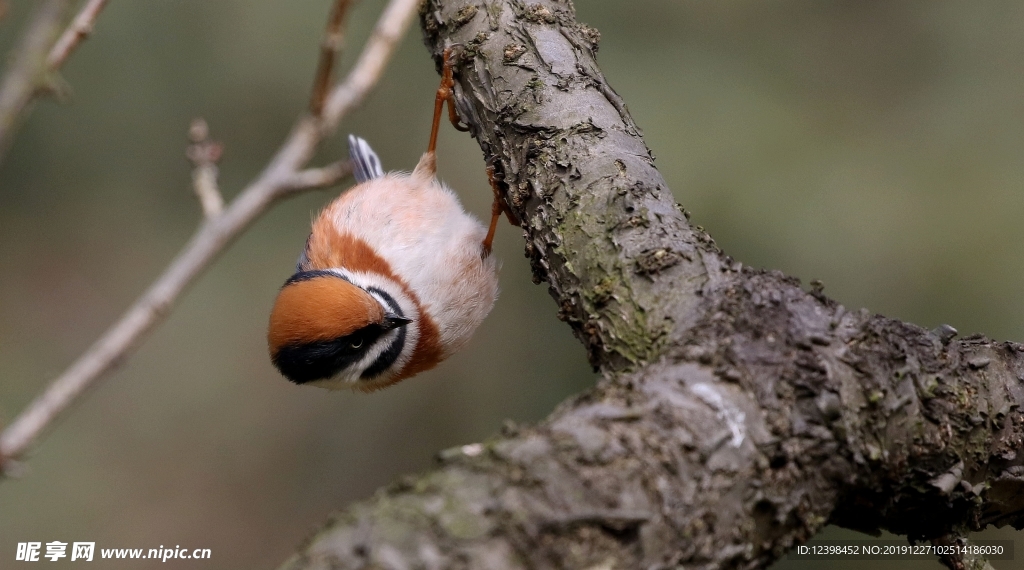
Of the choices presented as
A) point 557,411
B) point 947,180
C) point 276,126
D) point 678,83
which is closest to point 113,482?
point 276,126

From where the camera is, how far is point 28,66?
1.10m

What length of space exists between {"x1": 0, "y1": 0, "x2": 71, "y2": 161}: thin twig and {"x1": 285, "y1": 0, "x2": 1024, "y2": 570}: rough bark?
77cm

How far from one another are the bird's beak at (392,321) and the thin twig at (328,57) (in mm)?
2004

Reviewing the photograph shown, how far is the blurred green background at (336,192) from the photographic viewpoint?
15.9 feet

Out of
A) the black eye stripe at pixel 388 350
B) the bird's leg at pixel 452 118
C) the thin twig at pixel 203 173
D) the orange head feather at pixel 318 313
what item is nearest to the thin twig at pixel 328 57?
the thin twig at pixel 203 173

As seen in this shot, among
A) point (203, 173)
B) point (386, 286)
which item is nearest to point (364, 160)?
point (386, 286)

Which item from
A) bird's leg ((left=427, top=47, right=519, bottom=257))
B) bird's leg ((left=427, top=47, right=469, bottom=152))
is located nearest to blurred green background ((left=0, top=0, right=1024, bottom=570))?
bird's leg ((left=427, top=47, right=519, bottom=257))

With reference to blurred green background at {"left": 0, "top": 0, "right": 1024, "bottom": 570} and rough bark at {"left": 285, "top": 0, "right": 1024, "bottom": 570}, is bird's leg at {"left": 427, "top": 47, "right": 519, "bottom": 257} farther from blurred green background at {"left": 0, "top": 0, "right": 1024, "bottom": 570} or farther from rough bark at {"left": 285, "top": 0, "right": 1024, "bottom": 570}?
blurred green background at {"left": 0, "top": 0, "right": 1024, "bottom": 570}

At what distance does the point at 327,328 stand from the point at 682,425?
1.94 m

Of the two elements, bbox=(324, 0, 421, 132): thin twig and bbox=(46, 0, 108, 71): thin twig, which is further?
bbox=(46, 0, 108, 71): thin twig

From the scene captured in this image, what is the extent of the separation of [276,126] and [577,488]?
18.4 feet

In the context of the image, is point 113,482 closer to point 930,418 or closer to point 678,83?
point 678,83

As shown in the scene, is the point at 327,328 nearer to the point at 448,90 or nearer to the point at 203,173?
the point at 448,90

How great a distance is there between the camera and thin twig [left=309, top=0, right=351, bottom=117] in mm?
1349
